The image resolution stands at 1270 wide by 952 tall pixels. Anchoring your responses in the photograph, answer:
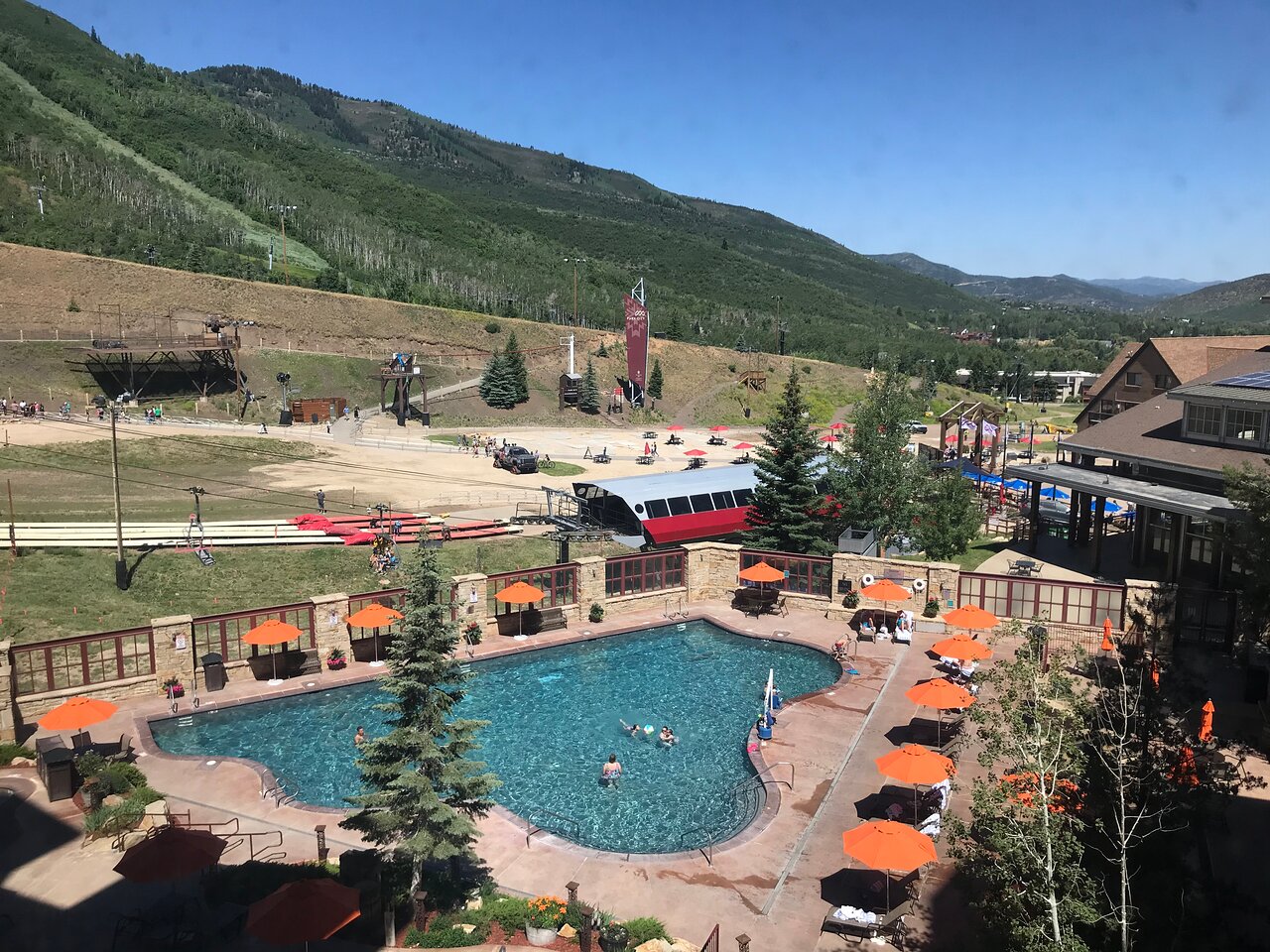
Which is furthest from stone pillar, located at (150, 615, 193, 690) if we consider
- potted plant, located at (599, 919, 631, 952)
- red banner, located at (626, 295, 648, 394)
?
red banner, located at (626, 295, 648, 394)

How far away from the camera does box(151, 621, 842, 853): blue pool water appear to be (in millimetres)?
19266

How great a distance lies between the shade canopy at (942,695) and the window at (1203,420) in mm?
19252

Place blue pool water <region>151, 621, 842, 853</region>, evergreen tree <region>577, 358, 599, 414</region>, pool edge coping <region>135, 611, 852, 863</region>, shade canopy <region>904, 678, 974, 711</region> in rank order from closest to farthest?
pool edge coping <region>135, 611, 852, 863</region> → blue pool water <region>151, 621, 842, 853</region> → shade canopy <region>904, 678, 974, 711</region> → evergreen tree <region>577, 358, 599, 414</region>

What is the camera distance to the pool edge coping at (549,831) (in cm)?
1714

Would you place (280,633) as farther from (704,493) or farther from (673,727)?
(704,493)

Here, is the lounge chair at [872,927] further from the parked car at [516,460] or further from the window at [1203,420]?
the parked car at [516,460]

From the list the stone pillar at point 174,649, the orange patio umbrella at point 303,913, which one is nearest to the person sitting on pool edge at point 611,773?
the orange patio umbrella at point 303,913

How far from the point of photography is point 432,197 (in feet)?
619

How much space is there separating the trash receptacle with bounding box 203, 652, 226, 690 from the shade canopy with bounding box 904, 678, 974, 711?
17997 mm

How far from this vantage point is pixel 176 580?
31234 millimetres

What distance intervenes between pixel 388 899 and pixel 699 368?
286ft

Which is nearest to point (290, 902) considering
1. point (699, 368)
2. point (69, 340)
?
point (69, 340)

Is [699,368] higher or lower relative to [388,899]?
higher

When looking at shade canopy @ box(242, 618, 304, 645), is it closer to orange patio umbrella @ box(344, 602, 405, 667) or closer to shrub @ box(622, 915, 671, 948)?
orange patio umbrella @ box(344, 602, 405, 667)
